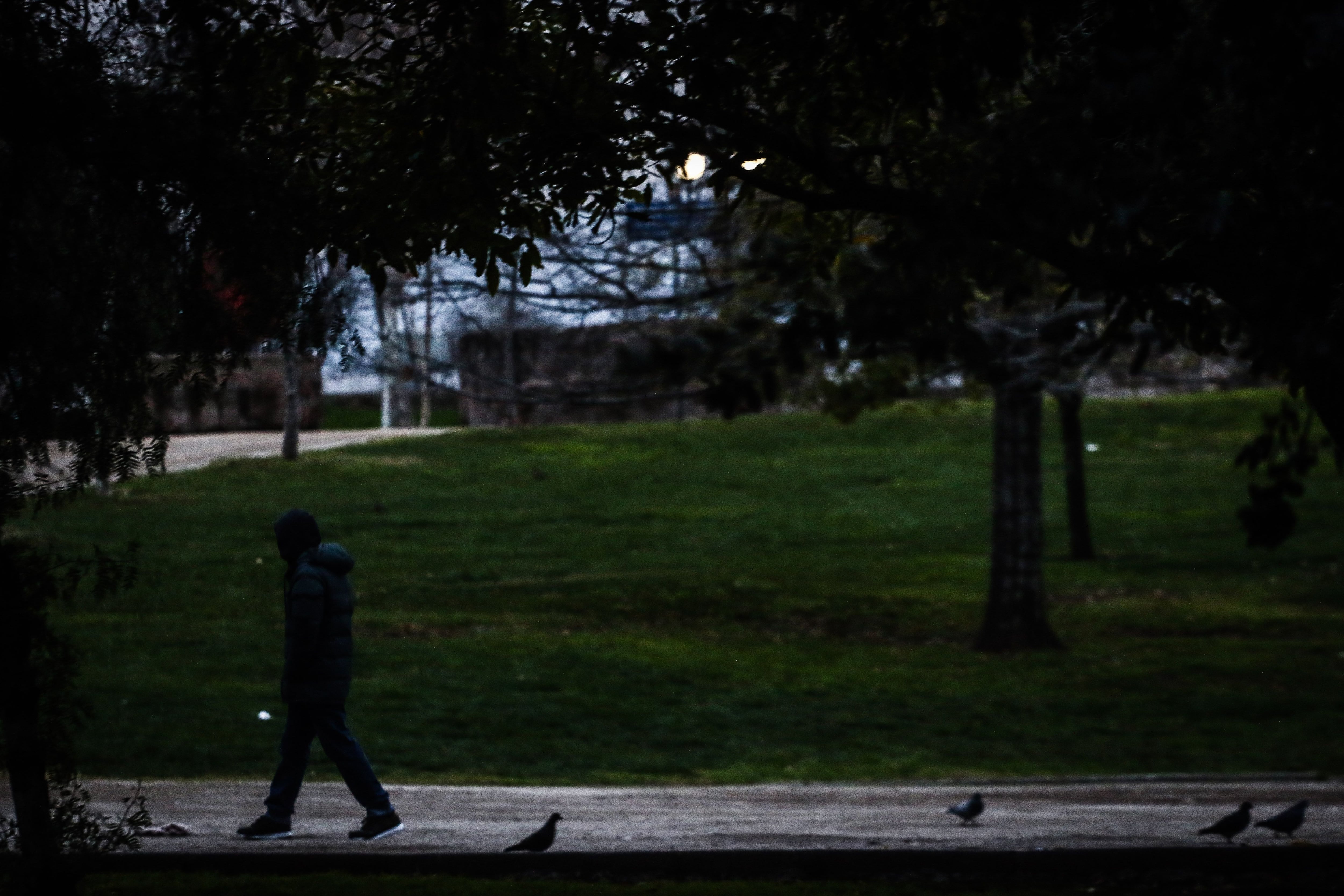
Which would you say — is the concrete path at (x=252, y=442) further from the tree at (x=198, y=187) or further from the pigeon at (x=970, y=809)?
the tree at (x=198, y=187)

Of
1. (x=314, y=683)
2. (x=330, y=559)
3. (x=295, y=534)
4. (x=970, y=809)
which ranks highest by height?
(x=295, y=534)

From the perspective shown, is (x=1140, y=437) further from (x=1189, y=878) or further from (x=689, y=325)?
(x=1189, y=878)

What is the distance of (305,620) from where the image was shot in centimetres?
791

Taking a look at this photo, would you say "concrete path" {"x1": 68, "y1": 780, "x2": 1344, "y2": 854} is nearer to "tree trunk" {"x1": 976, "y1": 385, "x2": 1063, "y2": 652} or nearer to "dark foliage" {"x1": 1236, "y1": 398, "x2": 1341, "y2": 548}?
"dark foliage" {"x1": 1236, "y1": 398, "x2": 1341, "y2": 548}

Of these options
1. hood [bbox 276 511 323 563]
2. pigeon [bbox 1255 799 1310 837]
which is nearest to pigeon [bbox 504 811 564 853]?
hood [bbox 276 511 323 563]

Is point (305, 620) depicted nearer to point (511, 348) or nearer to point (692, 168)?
point (692, 168)

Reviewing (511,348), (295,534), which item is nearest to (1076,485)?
(511,348)

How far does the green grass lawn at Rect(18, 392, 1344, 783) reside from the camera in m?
12.8

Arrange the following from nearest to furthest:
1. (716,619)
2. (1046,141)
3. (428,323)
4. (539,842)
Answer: (1046,141) < (539,842) < (428,323) < (716,619)

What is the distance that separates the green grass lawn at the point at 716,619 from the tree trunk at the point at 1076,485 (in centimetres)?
75

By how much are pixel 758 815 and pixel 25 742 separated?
504cm

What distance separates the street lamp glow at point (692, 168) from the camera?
5.89 m

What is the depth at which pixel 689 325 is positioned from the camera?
51.4 ft

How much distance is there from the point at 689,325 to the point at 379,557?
29.0 feet
